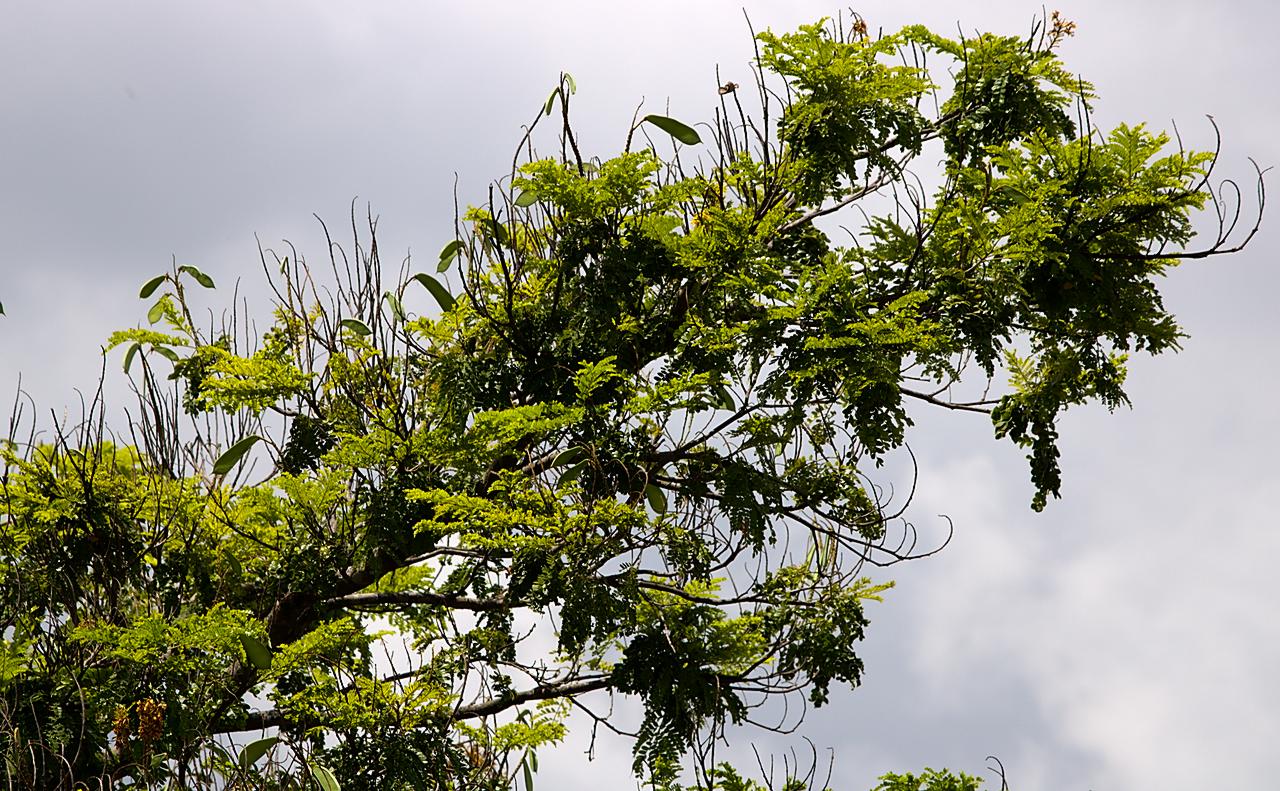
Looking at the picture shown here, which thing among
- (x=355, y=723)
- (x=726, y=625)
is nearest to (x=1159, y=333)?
(x=726, y=625)

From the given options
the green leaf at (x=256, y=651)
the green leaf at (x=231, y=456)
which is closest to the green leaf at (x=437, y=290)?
the green leaf at (x=231, y=456)

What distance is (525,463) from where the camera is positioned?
8.27 m

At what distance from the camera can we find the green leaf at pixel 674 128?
7883 mm

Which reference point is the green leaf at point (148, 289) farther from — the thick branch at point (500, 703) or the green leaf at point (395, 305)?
the thick branch at point (500, 703)

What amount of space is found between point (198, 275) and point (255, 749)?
3.30 meters

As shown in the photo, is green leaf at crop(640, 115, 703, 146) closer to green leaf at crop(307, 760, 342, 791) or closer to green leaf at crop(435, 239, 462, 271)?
green leaf at crop(435, 239, 462, 271)

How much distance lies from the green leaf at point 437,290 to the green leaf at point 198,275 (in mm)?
1582

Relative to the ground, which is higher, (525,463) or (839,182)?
(839,182)

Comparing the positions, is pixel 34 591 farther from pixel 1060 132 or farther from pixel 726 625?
pixel 1060 132

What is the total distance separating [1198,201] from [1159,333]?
2.36 ft

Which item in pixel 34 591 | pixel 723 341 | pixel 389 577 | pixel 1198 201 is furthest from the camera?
pixel 389 577

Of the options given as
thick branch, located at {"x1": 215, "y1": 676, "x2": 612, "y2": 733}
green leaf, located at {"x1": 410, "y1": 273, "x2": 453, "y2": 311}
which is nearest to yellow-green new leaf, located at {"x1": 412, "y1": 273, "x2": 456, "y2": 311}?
green leaf, located at {"x1": 410, "y1": 273, "x2": 453, "y2": 311}

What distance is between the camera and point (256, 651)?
721 centimetres

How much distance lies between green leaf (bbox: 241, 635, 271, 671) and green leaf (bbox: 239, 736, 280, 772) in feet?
1.27
